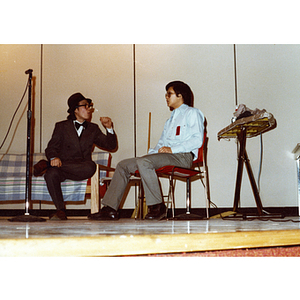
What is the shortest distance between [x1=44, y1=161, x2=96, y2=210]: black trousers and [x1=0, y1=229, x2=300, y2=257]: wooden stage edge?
2361 millimetres

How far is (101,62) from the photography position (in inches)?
181

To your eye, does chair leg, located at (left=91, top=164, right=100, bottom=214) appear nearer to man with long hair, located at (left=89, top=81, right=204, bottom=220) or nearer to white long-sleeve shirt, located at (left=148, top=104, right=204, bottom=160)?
man with long hair, located at (left=89, top=81, right=204, bottom=220)

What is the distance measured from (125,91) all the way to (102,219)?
2214mm

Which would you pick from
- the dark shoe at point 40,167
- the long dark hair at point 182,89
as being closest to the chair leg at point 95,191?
the dark shoe at point 40,167

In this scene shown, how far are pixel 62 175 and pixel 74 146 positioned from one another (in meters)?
0.45

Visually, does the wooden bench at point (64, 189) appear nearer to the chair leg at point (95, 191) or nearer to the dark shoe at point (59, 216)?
the chair leg at point (95, 191)

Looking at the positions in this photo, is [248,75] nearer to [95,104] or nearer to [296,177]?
[296,177]

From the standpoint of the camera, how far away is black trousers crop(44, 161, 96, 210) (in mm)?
3297

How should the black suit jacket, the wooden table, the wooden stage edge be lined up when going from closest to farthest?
the wooden stage edge
the wooden table
the black suit jacket

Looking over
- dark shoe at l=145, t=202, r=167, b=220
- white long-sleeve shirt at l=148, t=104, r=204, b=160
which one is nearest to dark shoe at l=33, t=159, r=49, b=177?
white long-sleeve shirt at l=148, t=104, r=204, b=160

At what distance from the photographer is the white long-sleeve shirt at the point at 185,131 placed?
295 centimetres

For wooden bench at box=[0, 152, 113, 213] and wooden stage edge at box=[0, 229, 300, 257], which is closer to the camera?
wooden stage edge at box=[0, 229, 300, 257]

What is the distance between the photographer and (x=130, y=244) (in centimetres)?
101
